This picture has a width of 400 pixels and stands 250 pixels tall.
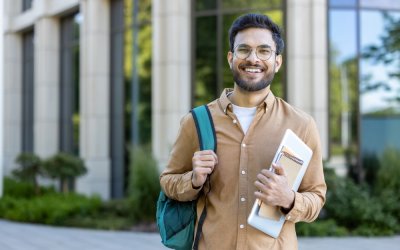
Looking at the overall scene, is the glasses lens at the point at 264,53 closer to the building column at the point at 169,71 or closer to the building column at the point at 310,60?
the building column at the point at 310,60

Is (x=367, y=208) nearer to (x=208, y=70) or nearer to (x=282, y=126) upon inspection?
(x=208, y=70)

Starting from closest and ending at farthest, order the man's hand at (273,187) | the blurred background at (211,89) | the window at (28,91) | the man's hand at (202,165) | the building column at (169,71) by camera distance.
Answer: the man's hand at (273,187) → the man's hand at (202,165) → the blurred background at (211,89) → the building column at (169,71) → the window at (28,91)

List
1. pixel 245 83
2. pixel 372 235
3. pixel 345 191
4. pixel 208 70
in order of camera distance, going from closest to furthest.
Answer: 1. pixel 245 83
2. pixel 372 235
3. pixel 345 191
4. pixel 208 70

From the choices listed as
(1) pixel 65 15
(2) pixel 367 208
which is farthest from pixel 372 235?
(1) pixel 65 15

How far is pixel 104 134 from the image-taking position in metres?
17.4

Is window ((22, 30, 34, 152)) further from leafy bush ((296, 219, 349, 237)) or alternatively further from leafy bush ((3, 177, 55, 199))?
leafy bush ((296, 219, 349, 237))

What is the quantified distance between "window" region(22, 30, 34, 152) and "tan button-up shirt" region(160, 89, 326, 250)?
23112 mm

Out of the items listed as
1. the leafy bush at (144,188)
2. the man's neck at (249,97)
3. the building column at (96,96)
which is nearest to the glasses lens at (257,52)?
the man's neck at (249,97)

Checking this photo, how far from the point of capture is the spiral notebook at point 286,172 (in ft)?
7.52

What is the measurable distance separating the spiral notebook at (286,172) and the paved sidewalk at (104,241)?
23.9 ft

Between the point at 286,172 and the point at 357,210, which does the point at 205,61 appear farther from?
the point at 286,172

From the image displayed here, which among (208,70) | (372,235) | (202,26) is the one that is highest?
(202,26)

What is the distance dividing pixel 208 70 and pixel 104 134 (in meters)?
4.46

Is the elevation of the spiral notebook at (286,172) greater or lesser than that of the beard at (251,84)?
lesser
